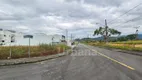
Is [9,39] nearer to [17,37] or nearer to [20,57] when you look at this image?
[17,37]

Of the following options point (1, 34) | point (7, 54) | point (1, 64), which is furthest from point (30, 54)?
point (1, 34)

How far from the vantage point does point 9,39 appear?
40312 millimetres

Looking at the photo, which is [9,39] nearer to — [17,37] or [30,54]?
[17,37]

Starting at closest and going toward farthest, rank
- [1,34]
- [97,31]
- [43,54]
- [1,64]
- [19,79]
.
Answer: [19,79]
[1,64]
[43,54]
[1,34]
[97,31]

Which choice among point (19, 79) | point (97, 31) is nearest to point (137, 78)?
point (19, 79)

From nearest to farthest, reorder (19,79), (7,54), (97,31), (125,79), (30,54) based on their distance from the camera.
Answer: (125,79) → (19,79) → (7,54) → (30,54) → (97,31)

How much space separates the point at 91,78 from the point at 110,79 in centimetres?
84

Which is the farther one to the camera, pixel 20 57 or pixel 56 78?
pixel 20 57

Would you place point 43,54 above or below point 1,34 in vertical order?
below

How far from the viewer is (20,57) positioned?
53.5ft

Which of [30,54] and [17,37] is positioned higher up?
[17,37]

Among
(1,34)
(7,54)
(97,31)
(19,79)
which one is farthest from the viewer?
(97,31)

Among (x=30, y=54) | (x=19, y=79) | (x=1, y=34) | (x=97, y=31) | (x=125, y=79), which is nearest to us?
(x=125, y=79)

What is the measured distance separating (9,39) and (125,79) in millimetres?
37526
